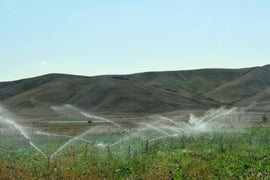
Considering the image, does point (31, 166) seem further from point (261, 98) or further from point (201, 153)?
point (261, 98)

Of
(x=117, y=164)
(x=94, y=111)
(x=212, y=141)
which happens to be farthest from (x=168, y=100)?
(x=117, y=164)

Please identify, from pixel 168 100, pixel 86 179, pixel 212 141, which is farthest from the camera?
pixel 168 100

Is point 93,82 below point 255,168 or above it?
above

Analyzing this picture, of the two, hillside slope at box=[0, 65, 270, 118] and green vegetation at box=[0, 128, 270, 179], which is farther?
hillside slope at box=[0, 65, 270, 118]

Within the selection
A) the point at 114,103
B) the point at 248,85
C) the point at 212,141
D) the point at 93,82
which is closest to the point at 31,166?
the point at 212,141

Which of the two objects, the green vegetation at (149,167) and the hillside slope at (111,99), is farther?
the hillside slope at (111,99)

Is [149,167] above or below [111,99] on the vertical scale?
below

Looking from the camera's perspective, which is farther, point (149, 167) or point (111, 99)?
point (111, 99)

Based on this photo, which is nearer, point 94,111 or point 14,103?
point 94,111

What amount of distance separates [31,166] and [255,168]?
35.4 ft

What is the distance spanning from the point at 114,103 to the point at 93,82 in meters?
40.1

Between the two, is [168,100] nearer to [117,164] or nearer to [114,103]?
[114,103]

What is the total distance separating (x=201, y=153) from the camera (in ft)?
54.1

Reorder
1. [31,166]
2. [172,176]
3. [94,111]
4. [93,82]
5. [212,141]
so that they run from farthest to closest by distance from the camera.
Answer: [93,82], [94,111], [212,141], [31,166], [172,176]
